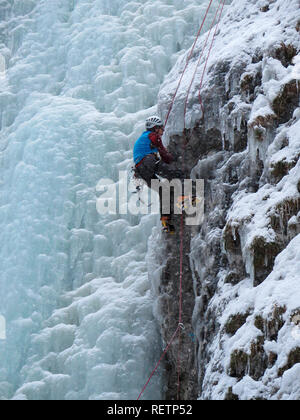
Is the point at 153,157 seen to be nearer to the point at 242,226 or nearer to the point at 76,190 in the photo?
the point at 242,226

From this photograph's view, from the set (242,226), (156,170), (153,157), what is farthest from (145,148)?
(242,226)

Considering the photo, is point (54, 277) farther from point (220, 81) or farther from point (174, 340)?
point (220, 81)

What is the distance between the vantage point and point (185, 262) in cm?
692

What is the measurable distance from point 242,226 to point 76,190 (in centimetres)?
455

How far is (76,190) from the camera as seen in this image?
9289mm

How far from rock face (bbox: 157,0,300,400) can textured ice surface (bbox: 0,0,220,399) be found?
A: 0.95 metres

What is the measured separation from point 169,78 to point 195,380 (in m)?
3.96

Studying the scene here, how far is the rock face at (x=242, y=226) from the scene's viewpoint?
4.33m

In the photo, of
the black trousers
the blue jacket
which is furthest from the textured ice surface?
the blue jacket

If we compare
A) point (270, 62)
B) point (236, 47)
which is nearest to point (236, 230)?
point (270, 62)
